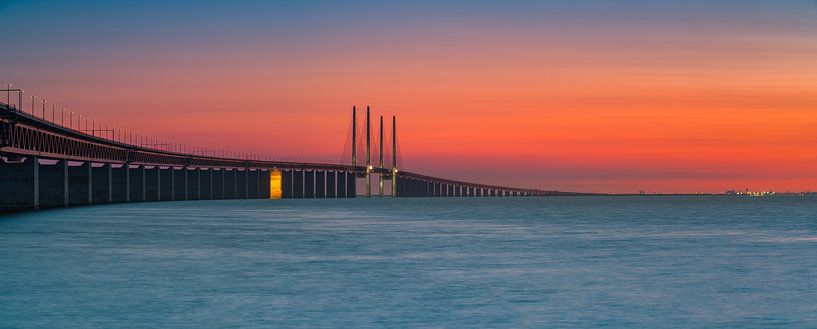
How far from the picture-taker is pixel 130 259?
42.4 meters

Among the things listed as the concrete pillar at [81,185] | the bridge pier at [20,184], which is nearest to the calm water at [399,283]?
the bridge pier at [20,184]

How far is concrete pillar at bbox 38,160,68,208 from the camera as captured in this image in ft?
445

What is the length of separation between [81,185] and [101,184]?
1379 cm

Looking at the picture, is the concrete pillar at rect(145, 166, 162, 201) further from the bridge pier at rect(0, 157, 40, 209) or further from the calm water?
the calm water

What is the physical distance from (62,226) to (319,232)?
62.2 ft

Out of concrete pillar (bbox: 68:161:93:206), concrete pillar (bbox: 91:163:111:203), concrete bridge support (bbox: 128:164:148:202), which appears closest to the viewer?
concrete pillar (bbox: 68:161:93:206)

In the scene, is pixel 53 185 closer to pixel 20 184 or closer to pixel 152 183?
pixel 20 184

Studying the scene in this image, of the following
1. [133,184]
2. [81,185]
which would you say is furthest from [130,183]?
[81,185]

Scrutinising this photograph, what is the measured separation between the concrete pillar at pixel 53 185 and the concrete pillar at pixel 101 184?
85.8 feet

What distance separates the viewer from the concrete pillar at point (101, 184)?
16512 centimetres

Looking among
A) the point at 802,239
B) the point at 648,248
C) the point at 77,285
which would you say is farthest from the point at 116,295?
the point at 802,239

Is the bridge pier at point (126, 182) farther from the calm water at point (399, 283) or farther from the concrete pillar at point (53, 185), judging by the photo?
the calm water at point (399, 283)

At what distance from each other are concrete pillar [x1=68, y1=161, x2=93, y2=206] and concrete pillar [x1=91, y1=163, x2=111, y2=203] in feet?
34.6

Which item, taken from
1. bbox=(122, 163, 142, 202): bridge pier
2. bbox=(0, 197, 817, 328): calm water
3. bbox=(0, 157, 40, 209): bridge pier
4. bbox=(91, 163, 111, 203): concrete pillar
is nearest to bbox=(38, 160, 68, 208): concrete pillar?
bbox=(0, 157, 40, 209): bridge pier
